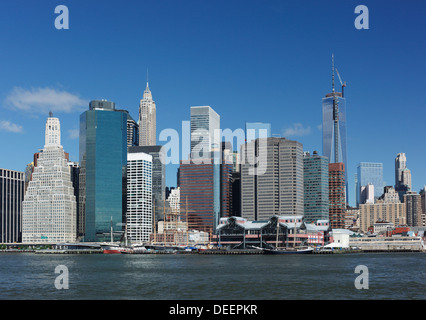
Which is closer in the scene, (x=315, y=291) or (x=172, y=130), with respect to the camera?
(x=315, y=291)
